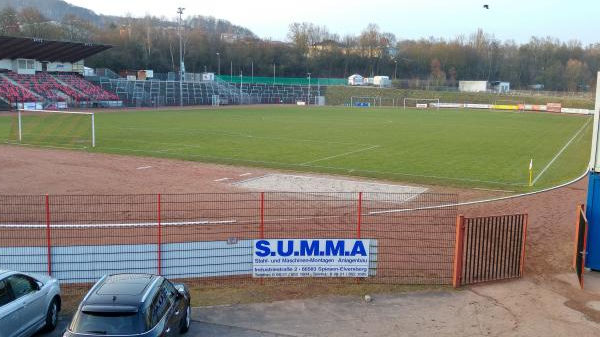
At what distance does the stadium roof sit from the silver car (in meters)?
66.4

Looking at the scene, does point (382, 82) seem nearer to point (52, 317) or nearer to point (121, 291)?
point (52, 317)

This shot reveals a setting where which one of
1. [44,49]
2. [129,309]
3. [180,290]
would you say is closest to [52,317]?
[180,290]

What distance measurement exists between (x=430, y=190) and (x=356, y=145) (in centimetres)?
1656

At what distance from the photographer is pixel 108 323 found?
809 centimetres

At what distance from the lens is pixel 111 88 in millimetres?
89500

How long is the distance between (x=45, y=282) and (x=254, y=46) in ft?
489

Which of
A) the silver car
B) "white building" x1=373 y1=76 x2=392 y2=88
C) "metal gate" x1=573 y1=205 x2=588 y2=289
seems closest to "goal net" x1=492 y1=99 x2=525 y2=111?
"white building" x1=373 y1=76 x2=392 y2=88

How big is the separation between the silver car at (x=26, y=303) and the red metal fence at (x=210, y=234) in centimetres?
196

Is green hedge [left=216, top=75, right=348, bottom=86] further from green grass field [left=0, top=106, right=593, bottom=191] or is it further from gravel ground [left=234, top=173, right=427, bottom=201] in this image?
gravel ground [left=234, top=173, right=427, bottom=201]

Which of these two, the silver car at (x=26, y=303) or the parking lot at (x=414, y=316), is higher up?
the silver car at (x=26, y=303)

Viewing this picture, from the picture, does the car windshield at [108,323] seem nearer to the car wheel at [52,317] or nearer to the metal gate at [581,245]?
the car wheel at [52,317]

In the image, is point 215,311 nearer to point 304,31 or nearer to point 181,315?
point 181,315

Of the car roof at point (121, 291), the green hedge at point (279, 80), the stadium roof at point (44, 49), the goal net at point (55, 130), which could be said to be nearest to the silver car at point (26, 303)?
the car roof at point (121, 291)

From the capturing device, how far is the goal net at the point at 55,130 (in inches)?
1569
